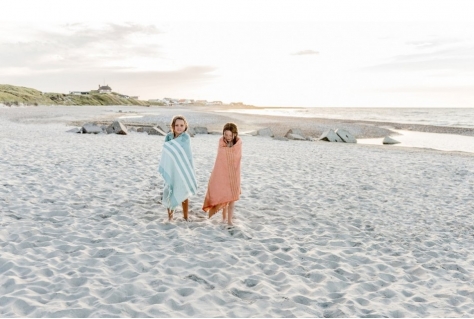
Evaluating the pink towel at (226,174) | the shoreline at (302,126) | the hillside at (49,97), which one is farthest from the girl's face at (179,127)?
the hillside at (49,97)

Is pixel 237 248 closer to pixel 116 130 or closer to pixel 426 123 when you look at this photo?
pixel 116 130

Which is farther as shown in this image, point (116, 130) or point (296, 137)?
point (296, 137)

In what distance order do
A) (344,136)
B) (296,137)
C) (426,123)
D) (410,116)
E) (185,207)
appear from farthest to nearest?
(410,116) → (426,123) → (344,136) → (296,137) → (185,207)

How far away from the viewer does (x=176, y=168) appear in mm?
8102

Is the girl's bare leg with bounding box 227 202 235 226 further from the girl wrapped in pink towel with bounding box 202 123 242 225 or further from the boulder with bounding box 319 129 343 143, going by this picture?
the boulder with bounding box 319 129 343 143

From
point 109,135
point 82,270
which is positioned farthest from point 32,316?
point 109,135

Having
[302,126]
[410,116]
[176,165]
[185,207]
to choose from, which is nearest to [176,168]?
[176,165]

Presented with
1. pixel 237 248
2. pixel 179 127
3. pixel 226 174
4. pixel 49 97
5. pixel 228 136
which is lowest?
pixel 237 248

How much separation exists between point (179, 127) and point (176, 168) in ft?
2.75

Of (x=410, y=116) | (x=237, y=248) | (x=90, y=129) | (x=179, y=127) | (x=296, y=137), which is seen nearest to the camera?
(x=237, y=248)

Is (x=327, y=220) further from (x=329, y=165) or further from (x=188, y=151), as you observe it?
(x=329, y=165)

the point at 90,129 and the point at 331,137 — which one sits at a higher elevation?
the point at 90,129

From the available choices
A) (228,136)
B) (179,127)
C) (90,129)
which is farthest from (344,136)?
(179,127)

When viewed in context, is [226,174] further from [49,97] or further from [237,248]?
[49,97]
